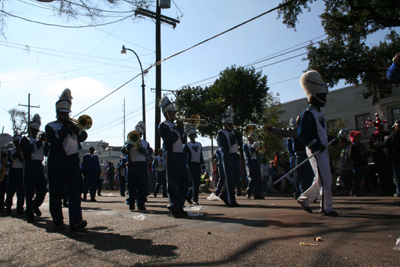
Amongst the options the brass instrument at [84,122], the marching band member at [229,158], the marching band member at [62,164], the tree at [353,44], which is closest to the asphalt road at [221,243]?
the marching band member at [62,164]

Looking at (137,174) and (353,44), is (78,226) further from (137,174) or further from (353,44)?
(353,44)

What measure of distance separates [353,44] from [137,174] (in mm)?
15408

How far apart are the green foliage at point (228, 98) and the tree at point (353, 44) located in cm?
388

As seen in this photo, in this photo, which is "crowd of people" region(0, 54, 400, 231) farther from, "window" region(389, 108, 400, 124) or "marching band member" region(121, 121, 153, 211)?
"window" region(389, 108, 400, 124)

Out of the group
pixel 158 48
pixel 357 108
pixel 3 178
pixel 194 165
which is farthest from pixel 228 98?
pixel 357 108

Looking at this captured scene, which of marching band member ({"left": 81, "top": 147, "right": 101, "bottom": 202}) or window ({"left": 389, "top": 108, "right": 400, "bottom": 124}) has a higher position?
window ({"left": 389, "top": 108, "right": 400, "bottom": 124})

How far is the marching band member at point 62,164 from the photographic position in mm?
5258

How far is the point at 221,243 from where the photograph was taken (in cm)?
376

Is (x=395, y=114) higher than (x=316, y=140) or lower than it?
higher

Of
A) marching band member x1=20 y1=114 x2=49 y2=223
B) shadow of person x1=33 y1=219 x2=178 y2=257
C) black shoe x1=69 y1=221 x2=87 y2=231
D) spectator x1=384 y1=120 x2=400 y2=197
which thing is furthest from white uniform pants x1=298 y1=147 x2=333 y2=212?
marching band member x1=20 y1=114 x2=49 y2=223

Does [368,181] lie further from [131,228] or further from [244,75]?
[244,75]

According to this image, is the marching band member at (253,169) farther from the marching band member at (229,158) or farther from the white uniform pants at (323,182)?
the white uniform pants at (323,182)

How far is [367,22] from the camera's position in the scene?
17344mm

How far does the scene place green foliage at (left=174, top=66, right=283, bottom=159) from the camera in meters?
22.2
